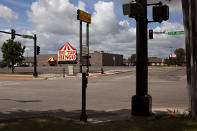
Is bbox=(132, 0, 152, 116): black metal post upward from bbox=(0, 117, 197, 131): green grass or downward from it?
upward

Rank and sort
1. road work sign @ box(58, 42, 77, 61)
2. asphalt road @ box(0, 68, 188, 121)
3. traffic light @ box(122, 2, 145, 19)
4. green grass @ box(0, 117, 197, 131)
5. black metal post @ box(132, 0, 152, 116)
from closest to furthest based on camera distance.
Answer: green grass @ box(0, 117, 197, 131) → traffic light @ box(122, 2, 145, 19) → black metal post @ box(132, 0, 152, 116) → asphalt road @ box(0, 68, 188, 121) → road work sign @ box(58, 42, 77, 61)

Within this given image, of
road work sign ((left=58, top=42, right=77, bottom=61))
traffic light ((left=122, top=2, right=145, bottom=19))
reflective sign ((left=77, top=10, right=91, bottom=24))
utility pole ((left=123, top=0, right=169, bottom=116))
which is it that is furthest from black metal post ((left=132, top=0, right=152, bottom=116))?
reflective sign ((left=77, top=10, right=91, bottom=24))

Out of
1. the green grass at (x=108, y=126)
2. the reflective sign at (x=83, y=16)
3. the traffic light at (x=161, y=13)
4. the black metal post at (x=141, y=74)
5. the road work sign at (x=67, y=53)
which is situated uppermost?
the reflective sign at (x=83, y=16)

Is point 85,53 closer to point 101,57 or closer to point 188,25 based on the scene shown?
point 188,25

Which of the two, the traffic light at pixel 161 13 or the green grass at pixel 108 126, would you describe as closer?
the green grass at pixel 108 126

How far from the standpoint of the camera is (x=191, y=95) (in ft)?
20.1

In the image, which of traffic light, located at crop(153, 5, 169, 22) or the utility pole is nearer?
the utility pole

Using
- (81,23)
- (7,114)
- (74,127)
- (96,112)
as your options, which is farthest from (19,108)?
(81,23)

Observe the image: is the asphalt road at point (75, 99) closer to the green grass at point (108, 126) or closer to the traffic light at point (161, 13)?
the green grass at point (108, 126)

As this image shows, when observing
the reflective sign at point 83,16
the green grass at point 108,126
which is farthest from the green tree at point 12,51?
the green grass at point 108,126

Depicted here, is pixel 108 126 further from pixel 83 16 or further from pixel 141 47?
pixel 83 16

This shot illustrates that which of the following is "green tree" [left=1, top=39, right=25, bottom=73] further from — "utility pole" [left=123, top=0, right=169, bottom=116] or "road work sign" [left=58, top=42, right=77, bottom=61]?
"utility pole" [left=123, top=0, right=169, bottom=116]

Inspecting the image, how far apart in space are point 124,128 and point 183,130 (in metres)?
1.22

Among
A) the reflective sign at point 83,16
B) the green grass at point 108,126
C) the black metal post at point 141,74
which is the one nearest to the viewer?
the green grass at point 108,126
